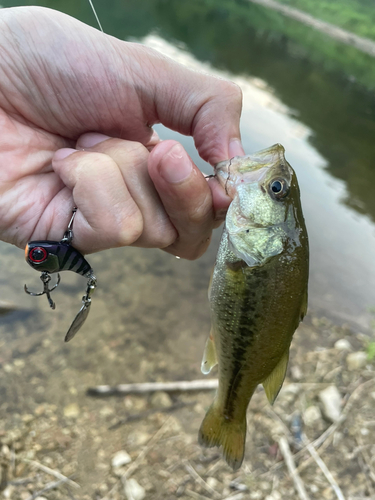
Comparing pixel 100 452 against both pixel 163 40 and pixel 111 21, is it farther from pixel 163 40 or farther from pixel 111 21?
pixel 111 21

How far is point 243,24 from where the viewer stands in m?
30.6

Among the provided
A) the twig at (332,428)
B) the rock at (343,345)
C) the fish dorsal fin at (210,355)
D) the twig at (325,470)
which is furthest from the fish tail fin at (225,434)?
the rock at (343,345)

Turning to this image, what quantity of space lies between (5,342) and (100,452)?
5.87 ft

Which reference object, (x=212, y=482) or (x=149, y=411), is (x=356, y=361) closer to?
→ (x=212, y=482)

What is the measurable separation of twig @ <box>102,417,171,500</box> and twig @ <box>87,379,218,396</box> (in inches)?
14.7

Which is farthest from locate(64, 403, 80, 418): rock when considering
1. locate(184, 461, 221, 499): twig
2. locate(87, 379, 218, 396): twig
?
locate(184, 461, 221, 499): twig

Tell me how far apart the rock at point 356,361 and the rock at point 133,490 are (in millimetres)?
2874

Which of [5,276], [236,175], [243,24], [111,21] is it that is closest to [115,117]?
[236,175]

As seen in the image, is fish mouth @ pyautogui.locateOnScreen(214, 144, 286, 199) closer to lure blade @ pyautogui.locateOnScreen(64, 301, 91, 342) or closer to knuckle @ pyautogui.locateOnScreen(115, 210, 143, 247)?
knuckle @ pyautogui.locateOnScreen(115, 210, 143, 247)

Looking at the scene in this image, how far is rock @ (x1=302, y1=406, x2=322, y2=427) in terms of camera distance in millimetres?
3793

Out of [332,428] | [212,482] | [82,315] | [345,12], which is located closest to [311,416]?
[332,428]

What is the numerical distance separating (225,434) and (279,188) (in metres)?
A: 1.60

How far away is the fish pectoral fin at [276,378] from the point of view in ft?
7.14

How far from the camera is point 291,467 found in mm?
3377
